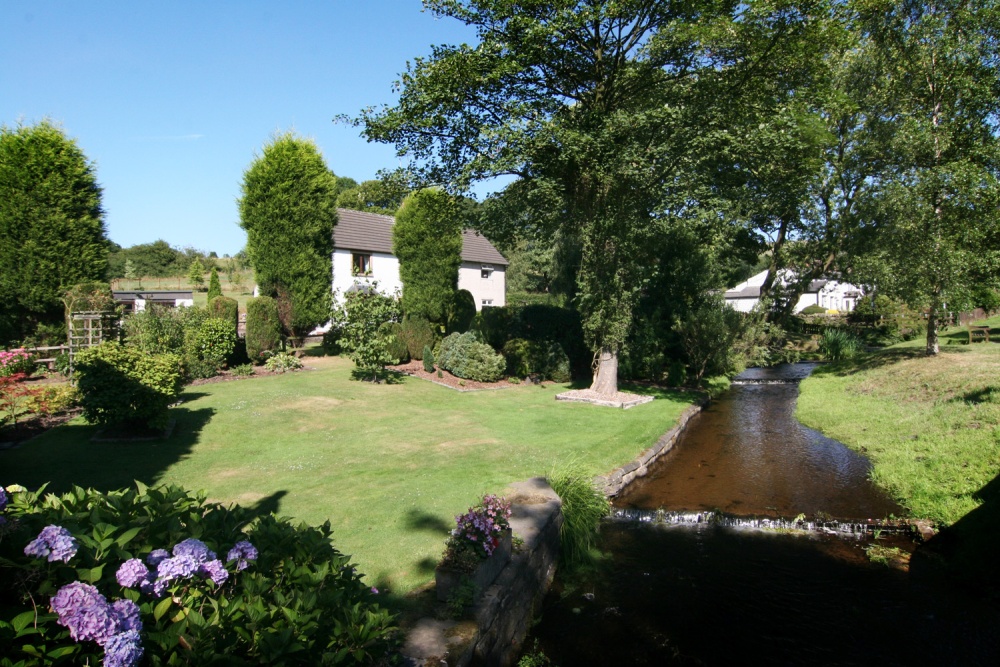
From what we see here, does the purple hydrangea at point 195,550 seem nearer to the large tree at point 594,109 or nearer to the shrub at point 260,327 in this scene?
the large tree at point 594,109

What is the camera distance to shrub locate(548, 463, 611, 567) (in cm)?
704

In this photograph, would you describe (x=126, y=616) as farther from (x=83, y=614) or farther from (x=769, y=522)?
(x=769, y=522)

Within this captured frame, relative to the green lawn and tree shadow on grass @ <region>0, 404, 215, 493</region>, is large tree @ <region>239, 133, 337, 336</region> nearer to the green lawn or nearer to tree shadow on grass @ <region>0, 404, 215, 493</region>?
the green lawn

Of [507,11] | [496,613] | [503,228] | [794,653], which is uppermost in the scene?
[507,11]

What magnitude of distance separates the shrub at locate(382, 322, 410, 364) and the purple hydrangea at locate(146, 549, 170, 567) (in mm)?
16785

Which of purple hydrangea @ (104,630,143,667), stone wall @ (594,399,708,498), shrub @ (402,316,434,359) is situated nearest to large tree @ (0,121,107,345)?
shrub @ (402,316,434,359)

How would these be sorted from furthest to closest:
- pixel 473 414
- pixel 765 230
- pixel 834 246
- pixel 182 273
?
pixel 182 273 < pixel 765 230 < pixel 834 246 < pixel 473 414

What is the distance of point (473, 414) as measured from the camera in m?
13.6

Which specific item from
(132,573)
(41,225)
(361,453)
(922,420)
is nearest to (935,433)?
(922,420)

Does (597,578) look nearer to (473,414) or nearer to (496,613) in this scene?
(496,613)

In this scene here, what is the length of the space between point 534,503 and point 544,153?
10.2 metres

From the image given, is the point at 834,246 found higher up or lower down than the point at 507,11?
lower down

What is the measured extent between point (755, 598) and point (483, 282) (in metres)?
32.9

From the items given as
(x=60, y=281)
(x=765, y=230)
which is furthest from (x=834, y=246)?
(x=60, y=281)
